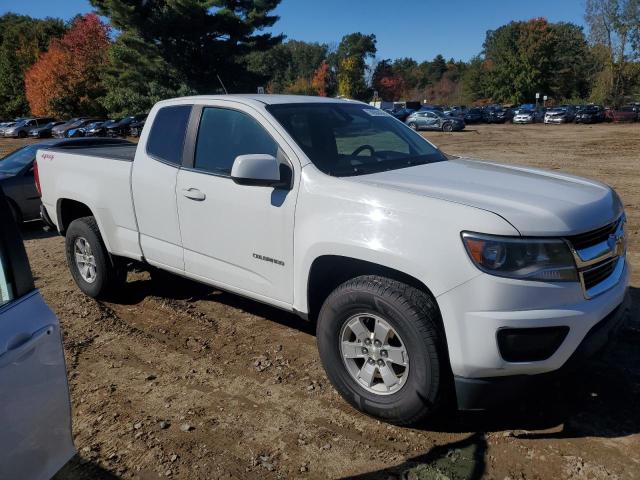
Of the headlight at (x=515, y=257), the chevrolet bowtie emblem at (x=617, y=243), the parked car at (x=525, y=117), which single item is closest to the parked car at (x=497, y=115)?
the parked car at (x=525, y=117)

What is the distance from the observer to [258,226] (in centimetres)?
358

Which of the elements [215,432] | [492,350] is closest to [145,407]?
[215,432]

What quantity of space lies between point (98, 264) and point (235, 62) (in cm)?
3613

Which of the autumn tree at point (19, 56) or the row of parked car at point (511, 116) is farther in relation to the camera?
the autumn tree at point (19, 56)

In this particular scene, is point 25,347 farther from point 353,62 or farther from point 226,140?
point 353,62

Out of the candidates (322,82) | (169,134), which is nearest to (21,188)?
(169,134)

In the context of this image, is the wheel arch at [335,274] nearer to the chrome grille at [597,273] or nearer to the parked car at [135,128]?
the chrome grille at [597,273]

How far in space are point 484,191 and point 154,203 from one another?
2633 millimetres

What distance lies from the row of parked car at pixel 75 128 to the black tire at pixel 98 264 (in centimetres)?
3235

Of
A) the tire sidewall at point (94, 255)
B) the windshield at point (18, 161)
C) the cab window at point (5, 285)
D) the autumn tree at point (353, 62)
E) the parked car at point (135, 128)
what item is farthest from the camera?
the autumn tree at point (353, 62)

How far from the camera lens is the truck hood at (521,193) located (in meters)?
2.70

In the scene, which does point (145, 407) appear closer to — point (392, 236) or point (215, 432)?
point (215, 432)

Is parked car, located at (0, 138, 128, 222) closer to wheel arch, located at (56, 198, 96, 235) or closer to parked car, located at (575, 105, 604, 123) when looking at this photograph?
wheel arch, located at (56, 198, 96, 235)

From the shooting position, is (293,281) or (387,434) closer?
(387,434)
